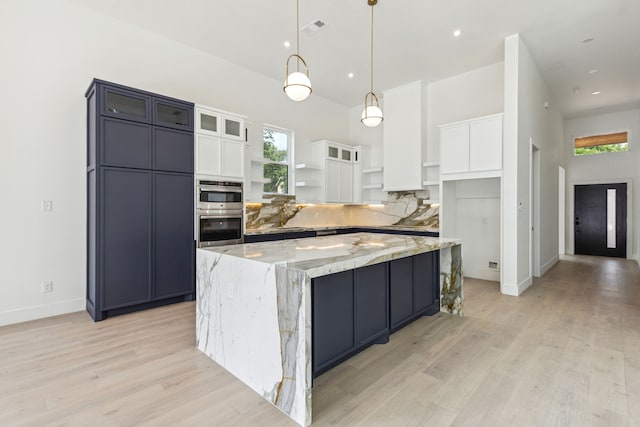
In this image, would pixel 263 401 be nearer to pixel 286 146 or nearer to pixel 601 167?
pixel 286 146

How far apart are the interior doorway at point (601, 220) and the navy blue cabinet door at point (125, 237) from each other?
9.96 meters

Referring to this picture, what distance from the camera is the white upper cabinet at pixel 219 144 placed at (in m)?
4.18

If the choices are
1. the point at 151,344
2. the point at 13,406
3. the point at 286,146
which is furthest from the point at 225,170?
the point at 13,406

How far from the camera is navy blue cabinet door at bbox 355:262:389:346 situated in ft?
8.25

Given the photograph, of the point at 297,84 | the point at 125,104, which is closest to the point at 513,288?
the point at 297,84

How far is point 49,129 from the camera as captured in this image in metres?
3.54

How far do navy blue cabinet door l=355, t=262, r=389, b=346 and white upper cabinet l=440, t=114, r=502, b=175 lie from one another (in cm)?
289

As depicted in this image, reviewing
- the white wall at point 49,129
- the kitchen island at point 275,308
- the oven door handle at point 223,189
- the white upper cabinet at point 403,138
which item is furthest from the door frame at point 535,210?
the white wall at point 49,129

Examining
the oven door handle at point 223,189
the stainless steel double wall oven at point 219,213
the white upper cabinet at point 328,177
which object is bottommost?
the stainless steel double wall oven at point 219,213

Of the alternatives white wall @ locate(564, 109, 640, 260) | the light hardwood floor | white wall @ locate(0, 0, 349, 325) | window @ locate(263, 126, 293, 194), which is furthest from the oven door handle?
white wall @ locate(564, 109, 640, 260)

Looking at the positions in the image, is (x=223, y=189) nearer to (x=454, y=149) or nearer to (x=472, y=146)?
(x=454, y=149)

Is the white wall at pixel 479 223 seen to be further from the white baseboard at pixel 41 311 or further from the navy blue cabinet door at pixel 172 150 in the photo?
the white baseboard at pixel 41 311

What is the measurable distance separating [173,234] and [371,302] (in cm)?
266

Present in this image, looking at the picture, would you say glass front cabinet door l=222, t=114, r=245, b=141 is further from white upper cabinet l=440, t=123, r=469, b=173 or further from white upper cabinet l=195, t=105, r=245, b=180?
white upper cabinet l=440, t=123, r=469, b=173
